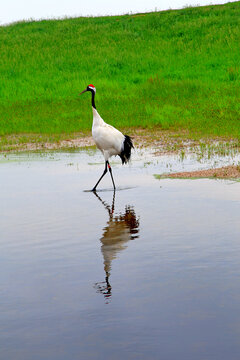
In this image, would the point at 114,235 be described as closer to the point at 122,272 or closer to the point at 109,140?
the point at 122,272

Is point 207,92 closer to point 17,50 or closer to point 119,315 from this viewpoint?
point 17,50

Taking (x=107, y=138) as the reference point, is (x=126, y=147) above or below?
below

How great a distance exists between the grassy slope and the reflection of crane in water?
433 inches

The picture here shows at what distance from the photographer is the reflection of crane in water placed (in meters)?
6.39

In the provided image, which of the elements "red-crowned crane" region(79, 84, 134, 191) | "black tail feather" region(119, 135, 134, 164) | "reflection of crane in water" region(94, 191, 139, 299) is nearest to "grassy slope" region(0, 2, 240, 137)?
"black tail feather" region(119, 135, 134, 164)

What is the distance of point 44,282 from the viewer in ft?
21.4

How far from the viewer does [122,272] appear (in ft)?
22.2

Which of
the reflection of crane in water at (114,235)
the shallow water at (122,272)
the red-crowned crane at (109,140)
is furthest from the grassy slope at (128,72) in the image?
the reflection of crane in water at (114,235)

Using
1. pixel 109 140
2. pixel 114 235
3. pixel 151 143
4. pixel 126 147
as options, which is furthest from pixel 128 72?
pixel 114 235

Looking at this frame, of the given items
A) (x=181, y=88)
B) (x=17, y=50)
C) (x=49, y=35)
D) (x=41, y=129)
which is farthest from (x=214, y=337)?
(x=49, y=35)

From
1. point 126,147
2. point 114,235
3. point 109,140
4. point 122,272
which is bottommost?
point 122,272

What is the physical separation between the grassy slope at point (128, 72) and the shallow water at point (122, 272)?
10185 millimetres

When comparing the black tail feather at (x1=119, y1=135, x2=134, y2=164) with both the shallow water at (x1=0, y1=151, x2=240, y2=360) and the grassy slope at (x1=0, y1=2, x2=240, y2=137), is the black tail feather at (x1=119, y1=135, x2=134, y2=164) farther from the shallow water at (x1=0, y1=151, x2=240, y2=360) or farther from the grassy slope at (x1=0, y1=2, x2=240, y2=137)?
the grassy slope at (x1=0, y1=2, x2=240, y2=137)

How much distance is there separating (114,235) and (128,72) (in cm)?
2522
